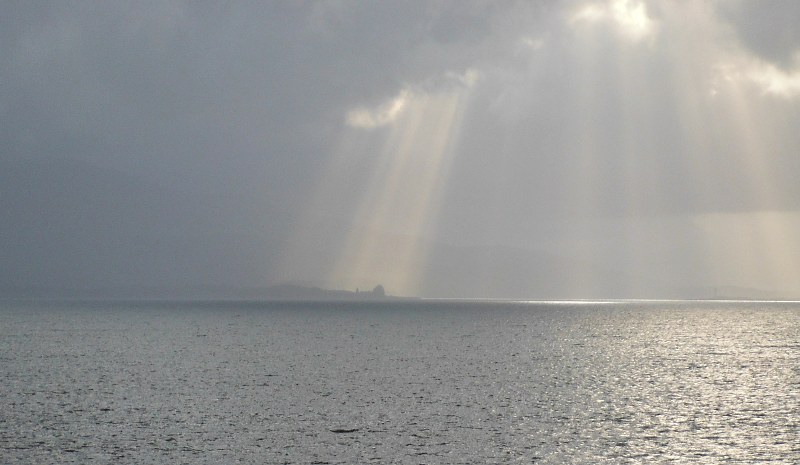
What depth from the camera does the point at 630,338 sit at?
15288 centimetres

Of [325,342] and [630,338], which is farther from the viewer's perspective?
[630,338]

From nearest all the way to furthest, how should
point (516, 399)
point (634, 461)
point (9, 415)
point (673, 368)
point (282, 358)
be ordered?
point (634, 461) < point (9, 415) < point (516, 399) < point (673, 368) < point (282, 358)

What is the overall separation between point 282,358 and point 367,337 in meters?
53.2

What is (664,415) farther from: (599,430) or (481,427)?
(481,427)

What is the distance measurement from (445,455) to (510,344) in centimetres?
9609

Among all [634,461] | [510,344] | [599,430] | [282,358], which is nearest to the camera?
[634,461]

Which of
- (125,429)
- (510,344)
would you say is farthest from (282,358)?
(125,429)

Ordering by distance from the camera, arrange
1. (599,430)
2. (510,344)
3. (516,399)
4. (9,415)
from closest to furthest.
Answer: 1. (599,430)
2. (9,415)
3. (516,399)
4. (510,344)

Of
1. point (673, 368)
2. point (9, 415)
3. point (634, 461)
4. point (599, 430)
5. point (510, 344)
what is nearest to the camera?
point (634, 461)

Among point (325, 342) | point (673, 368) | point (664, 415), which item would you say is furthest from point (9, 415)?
point (325, 342)

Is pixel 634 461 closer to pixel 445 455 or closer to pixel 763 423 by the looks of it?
pixel 445 455

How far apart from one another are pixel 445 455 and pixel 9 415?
30600 millimetres

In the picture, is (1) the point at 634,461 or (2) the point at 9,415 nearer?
(1) the point at 634,461

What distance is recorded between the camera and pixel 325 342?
136m
